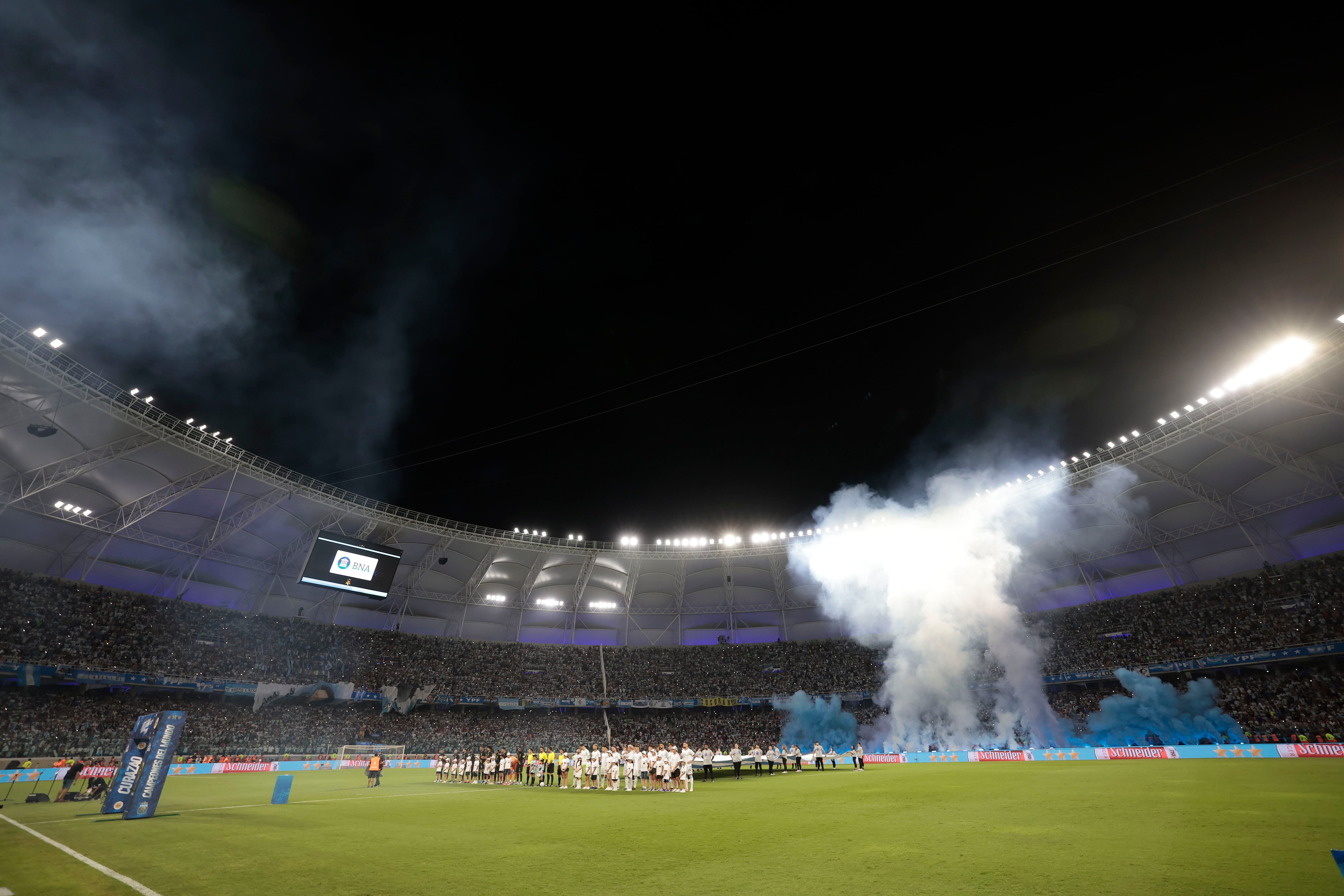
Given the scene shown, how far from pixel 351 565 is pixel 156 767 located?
24.1 m

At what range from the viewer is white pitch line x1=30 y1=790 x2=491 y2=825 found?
13.0m

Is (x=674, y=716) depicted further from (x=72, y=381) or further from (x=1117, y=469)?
(x=72, y=381)

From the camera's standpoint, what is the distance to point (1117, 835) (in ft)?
26.3

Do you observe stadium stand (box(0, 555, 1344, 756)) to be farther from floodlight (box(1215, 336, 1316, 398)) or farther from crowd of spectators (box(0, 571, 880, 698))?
floodlight (box(1215, 336, 1316, 398))

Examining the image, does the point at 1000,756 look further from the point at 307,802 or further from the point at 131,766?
the point at 131,766

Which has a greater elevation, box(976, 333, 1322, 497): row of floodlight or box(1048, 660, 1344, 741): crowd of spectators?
box(976, 333, 1322, 497): row of floodlight

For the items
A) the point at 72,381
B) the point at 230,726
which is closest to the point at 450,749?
the point at 230,726

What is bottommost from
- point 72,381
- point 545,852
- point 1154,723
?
point 545,852

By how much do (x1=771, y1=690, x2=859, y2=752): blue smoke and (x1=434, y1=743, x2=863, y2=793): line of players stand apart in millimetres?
14497

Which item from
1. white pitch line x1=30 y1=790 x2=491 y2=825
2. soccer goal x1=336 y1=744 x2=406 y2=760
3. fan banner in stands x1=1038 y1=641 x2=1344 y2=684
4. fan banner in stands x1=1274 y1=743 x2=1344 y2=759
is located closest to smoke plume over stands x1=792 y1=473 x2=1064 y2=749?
fan banner in stands x1=1038 y1=641 x2=1344 y2=684

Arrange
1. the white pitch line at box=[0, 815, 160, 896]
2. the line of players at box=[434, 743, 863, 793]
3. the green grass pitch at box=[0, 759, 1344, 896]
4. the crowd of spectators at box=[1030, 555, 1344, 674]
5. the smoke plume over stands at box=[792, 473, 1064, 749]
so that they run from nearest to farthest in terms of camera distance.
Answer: the green grass pitch at box=[0, 759, 1344, 896], the white pitch line at box=[0, 815, 160, 896], the line of players at box=[434, 743, 863, 793], the crowd of spectators at box=[1030, 555, 1344, 674], the smoke plume over stands at box=[792, 473, 1064, 749]

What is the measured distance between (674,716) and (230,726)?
3349 cm

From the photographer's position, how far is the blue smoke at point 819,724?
1815 inches

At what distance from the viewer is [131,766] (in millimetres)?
13188
